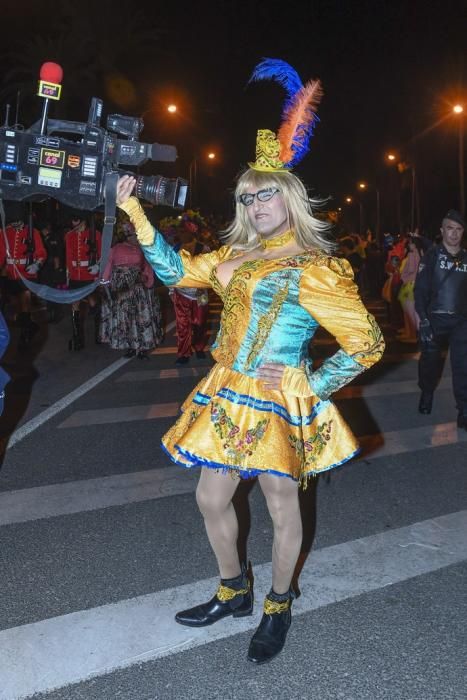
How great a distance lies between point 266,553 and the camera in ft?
13.2

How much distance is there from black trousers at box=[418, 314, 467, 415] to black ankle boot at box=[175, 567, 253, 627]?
389cm

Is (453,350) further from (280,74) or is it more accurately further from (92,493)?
(280,74)

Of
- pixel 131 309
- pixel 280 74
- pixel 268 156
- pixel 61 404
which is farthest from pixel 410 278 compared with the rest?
pixel 268 156

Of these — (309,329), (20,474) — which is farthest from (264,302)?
(20,474)

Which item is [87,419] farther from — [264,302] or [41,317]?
[41,317]

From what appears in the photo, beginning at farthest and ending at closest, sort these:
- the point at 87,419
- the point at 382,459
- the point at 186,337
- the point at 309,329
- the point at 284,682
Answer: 1. the point at 186,337
2. the point at 87,419
3. the point at 382,459
4. the point at 309,329
5. the point at 284,682

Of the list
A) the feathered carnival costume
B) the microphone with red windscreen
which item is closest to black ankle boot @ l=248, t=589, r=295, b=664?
the feathered carnival costume

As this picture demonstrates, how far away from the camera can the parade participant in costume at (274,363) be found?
9.52 ft

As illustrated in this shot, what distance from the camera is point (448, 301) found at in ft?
22.3

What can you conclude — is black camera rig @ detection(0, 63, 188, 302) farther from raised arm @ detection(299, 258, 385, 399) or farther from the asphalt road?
the asphalt road

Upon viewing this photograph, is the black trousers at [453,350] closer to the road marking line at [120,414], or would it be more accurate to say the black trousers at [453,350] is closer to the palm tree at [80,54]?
the road marking line at [120,414]

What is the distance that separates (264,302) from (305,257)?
24 centimetres

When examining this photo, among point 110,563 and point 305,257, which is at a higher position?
point 305,257

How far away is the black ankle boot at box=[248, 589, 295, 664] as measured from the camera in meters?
2.99
